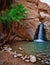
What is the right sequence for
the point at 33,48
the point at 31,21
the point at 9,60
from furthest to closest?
1. the point at 31,21
2. the point at 33,48
3. the point at 9,60

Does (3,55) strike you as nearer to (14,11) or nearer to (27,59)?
(27,59)

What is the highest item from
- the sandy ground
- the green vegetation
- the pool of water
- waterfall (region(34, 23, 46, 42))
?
the green vegetation

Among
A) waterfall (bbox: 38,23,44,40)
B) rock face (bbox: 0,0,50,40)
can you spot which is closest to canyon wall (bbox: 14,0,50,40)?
rock face (bbox: 0,0,50,40)

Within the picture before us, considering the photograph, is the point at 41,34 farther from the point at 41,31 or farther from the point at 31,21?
the point at 31,21

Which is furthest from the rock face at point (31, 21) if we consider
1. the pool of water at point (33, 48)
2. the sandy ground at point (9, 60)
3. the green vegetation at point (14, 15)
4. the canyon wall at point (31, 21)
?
the sandy ground at point (9, 60)

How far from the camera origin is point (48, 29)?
36.0 ft

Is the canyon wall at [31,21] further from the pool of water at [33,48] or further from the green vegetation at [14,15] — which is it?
the pool of water at [33,48]

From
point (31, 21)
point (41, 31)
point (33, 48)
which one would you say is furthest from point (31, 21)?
point (33, 48)

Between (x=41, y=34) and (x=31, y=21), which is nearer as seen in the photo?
(x=31, y=21)

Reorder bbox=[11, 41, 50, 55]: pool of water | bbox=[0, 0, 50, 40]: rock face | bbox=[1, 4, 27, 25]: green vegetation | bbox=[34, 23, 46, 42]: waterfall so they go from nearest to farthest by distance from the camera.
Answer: bbox=[11, 41, 50, 55]: pool of water → bbox=[1, 4, 27, 25]: green vegetation → bbox=[0, 0, 50, 40]: rock face → bbox=[34, 23, 46, 42]: waterfall

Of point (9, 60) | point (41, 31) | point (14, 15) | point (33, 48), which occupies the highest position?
point (14, 15)

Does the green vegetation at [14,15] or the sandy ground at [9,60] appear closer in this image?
the sandy ground at [9,60]

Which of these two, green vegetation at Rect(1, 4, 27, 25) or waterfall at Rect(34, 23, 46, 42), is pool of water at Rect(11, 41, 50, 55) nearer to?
green vegetation at Rect(1, 4, 27, 25)

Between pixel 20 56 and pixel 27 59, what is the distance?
348 millimetres
